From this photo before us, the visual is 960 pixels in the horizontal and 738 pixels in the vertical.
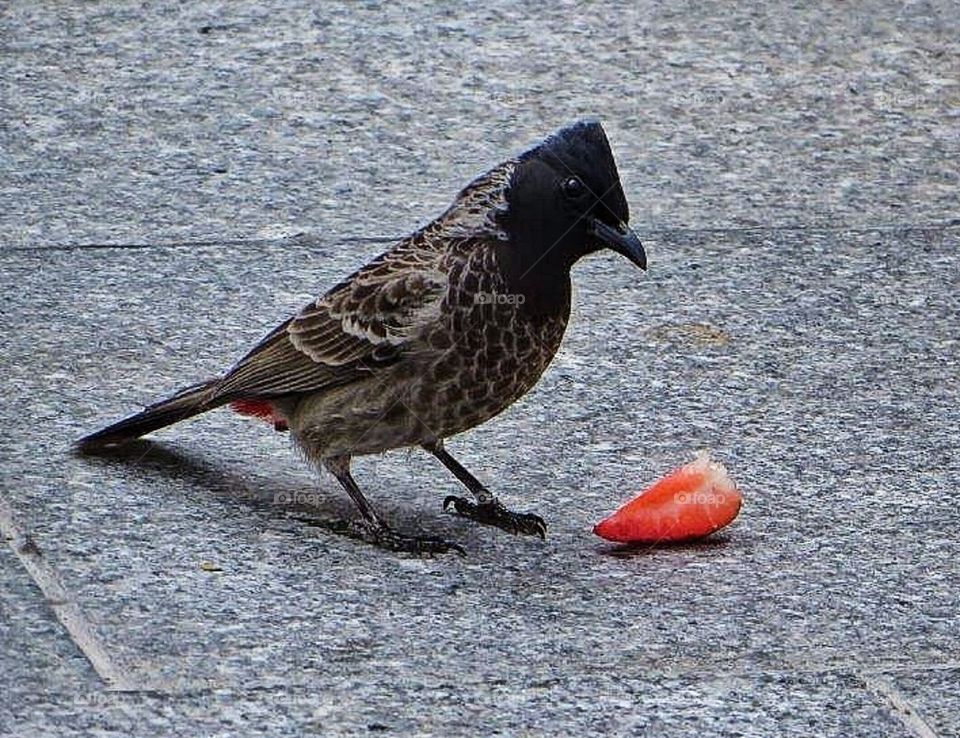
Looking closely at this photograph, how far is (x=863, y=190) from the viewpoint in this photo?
755 cm

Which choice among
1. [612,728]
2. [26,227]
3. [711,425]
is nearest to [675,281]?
[711,425]

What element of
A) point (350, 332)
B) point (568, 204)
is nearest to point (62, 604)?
point (350, 332)

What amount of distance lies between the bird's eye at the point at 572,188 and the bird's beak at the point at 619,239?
9 centimetres

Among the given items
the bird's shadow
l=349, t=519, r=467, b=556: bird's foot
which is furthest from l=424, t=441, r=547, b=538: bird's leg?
the bird's shadow

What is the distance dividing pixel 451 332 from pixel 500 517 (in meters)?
0.55

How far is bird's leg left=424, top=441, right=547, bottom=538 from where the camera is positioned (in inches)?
203

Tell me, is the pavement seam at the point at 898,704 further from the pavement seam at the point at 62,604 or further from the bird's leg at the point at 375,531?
the pavement seam at the point at 62,604

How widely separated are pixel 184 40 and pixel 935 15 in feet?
11.6

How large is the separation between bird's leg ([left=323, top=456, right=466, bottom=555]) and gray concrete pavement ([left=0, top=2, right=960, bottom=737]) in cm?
6

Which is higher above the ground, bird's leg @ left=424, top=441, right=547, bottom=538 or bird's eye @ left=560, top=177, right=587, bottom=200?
bird's eye @ left=560, top=177, right=587, bottom=200

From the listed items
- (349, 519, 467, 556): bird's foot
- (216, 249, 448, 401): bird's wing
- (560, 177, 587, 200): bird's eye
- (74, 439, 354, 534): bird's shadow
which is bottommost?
(74, 439, 354, 534): bird's shadow

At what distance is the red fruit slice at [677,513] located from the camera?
16.6ft

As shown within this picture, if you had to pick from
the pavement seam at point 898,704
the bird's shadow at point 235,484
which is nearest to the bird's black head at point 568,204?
the bird's shadow at point 235,484

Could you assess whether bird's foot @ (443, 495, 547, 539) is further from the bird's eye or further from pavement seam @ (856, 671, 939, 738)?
pavement seam @ (856, 671, 939, 738)
